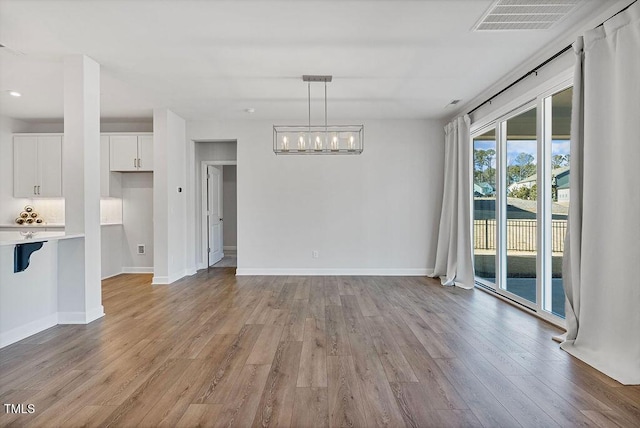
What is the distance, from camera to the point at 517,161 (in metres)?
→ 4.32

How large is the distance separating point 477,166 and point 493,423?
14.0ft

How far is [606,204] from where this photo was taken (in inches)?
103

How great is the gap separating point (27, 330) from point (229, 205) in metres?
6.49

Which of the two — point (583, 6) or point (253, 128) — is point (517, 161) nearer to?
point (583, 6)

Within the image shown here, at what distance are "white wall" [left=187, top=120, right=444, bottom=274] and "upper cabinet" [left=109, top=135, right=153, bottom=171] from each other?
1.59 metres

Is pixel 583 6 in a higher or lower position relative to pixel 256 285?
higher

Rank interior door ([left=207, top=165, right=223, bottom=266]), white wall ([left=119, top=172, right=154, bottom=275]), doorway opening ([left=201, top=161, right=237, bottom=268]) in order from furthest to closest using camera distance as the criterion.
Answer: interior door ([left=207, top=165, right=223, bottom=266])
doorway opening ([left=201, top=161, right=237, bottom=268])
white wall ([left=119, top=172, right=154, bottom=275])

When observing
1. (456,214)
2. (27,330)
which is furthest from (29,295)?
(456,214)

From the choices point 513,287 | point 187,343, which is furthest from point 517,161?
point 187,343

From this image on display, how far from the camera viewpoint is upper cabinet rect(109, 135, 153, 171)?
6043 millimetres

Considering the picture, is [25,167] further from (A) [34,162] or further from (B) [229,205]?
(B) [229,205]

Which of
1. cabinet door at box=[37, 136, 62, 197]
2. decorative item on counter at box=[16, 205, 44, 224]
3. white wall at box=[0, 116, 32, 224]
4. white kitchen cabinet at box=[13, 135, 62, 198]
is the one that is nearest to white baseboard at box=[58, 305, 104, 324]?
cabinet door at box=[37, 136, 62, 197]

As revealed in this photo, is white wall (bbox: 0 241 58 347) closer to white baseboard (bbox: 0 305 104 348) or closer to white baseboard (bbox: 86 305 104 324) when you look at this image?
white baseboard (bbox: 0 305 104 348)

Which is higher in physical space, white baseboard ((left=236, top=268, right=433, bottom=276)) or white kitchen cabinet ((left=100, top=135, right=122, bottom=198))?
white kitchen cabinet ((left=100, top=135, right=122, bottom=198))
